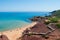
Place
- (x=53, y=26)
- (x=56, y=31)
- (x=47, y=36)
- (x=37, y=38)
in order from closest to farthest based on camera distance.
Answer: (x=37, y=38), (x=47, y=36), (x=56, y=31), (x=53, y=26)

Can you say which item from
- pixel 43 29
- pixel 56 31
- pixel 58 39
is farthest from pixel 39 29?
pixel 58 39

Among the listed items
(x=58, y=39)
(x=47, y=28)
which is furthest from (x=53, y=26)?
(x=58, y=39)

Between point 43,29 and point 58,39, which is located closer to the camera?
point 58,39

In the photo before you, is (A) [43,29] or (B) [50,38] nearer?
(B) [50,38]

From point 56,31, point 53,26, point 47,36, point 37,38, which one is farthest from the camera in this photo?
point 53,26

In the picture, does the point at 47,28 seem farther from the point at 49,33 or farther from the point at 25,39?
the point at 25,39

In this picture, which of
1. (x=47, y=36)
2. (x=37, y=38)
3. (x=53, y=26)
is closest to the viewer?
(x=37, y=38)

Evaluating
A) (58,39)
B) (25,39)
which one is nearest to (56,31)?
(58,39)

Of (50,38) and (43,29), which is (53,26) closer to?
(43,29)
